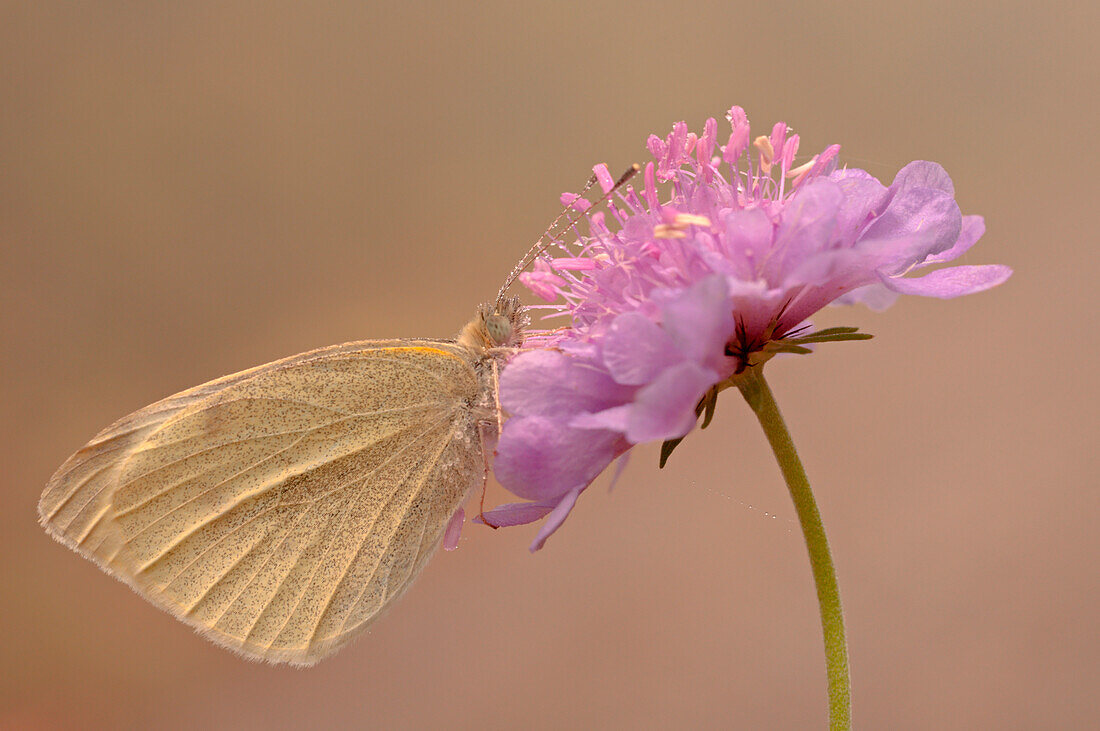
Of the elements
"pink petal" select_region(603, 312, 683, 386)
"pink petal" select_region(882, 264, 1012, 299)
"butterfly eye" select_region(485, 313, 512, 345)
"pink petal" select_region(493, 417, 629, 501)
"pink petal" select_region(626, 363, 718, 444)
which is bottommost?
"pink petal" select_region(493, 417, 629, 501)

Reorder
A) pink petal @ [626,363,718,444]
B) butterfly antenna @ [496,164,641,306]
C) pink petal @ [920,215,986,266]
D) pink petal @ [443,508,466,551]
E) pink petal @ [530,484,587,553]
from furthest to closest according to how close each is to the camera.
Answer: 1. pink petal @ [443,508,466,551]
2. butterfly antenna @ [496,164,641,306]
3. pink petal @ [920,215,986,266]
4. pink petal @ [530,484,587,553]
5. pink petal @ [626,363,718,444]

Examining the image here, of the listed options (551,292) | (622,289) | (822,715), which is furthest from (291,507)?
(822,715)

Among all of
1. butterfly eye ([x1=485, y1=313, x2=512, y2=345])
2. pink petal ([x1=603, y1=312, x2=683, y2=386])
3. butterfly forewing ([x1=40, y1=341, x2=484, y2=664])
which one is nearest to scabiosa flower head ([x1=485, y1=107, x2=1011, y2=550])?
pink petal ([x1=603, y1=312, x2=683, y2=386])

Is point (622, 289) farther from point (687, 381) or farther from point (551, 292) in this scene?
point (687, 381)

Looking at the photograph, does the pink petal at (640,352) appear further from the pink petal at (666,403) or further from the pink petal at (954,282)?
the pink petal at (954,282)

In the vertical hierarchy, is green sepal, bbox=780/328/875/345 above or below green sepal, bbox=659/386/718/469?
above

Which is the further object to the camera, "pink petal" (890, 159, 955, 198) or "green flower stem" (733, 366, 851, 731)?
"pink petal" (890, 159, 955, 198)

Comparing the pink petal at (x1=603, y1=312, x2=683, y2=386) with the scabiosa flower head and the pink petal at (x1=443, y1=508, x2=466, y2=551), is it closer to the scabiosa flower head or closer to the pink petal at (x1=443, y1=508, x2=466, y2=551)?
the scabiosa flower head
